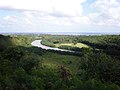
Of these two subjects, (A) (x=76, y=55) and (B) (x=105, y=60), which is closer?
(B) (x=105, y=60)

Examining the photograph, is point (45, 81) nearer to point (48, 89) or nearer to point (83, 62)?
point (48, 89)

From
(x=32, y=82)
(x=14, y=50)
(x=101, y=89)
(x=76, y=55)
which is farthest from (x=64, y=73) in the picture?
(x=76, y=55)

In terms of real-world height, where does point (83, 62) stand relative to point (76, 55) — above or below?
above

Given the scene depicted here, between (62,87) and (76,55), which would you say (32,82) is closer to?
(62,87)

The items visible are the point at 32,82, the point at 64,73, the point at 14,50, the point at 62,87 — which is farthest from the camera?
the point at 14,50

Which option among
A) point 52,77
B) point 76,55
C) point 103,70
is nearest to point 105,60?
point 103,70

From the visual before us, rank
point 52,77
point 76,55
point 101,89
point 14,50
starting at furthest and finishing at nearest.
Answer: point 76,55, point 14,50, point 52,77, point 101,89

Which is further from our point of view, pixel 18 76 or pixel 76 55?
pixel 76 55

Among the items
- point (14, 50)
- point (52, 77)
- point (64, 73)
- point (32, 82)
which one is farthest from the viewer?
point (14, 50)

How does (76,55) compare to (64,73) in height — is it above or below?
below
